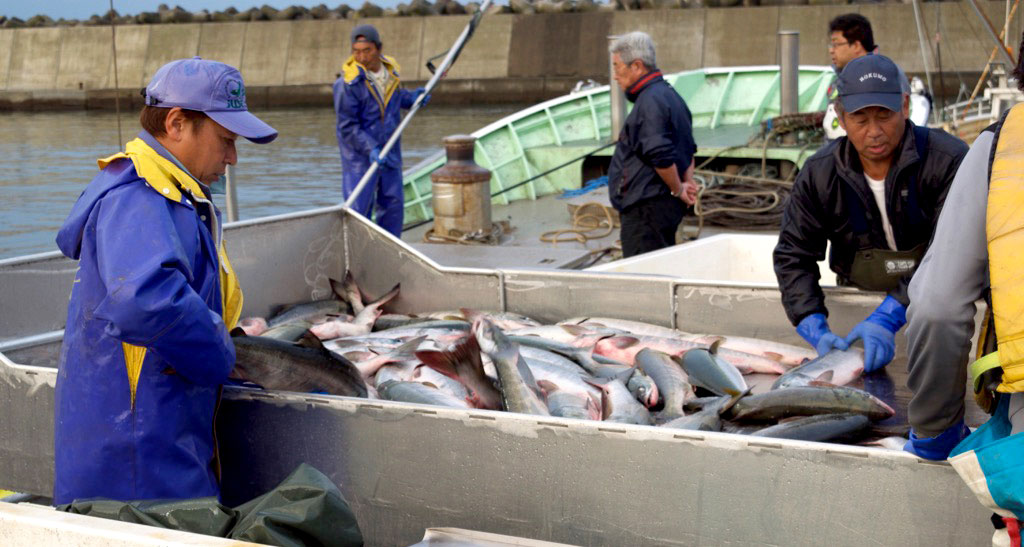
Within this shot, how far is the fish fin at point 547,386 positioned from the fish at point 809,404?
2.54ft

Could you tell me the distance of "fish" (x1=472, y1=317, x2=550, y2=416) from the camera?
158 inches

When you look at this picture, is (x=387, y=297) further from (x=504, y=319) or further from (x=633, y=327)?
(x=633, y=327)

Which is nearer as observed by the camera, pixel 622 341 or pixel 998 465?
pixel 998 465

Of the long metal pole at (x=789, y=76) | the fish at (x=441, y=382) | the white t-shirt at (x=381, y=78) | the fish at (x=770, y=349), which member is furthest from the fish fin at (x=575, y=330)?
the long metal pole at (x=789, y=76)

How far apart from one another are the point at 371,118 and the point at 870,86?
6.93m

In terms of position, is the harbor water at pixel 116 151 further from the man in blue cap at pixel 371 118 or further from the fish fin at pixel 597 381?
the fish fin at pixel 597 381

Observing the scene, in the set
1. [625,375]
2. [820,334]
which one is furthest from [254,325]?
[820,334]

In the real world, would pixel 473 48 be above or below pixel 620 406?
above

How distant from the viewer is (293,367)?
3.84 m

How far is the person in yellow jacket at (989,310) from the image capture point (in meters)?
1.88

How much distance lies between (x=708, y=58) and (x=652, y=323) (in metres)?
29.1

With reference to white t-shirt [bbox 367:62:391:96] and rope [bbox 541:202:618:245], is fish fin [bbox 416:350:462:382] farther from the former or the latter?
white t-shirt [bbox 367:62:391:96]

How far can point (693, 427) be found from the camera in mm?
3742

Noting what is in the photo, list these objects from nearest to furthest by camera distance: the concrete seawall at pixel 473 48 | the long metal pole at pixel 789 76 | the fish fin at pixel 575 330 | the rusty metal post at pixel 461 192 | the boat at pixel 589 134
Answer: the fish fin at pixel 575 330 < the rusty metal post at pixel 461 192 < the boat at pixel 589 134 < the long metal pole at pixel 789 76 < the concrete seawall at pixel 473 48
